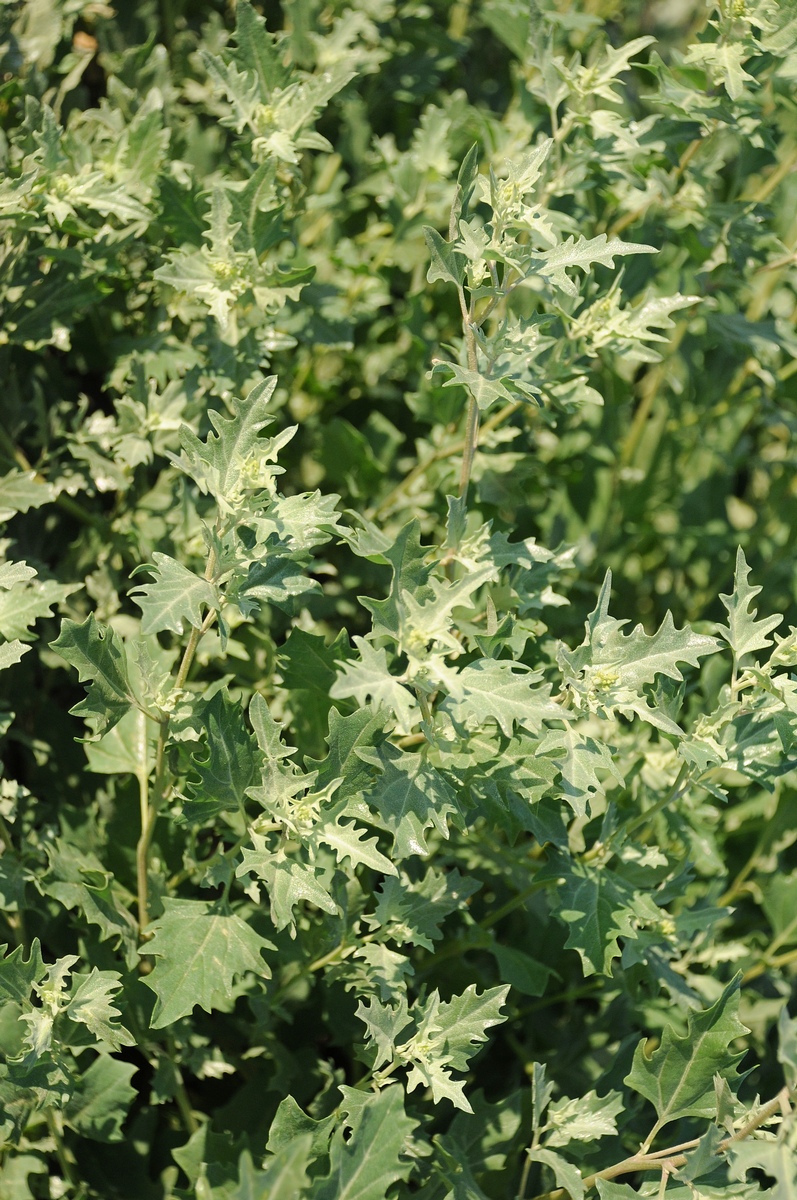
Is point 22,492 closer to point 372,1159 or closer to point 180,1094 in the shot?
point 180,1094

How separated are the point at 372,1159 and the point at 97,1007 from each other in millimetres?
459

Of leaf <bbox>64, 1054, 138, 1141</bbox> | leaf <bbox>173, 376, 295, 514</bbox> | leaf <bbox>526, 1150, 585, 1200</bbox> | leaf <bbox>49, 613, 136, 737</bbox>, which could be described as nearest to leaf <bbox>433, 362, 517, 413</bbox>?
leaf <bbox>173, 376, 295, 514</bbox>

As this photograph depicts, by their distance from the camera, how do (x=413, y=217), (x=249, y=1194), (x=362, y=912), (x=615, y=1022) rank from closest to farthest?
(x=249, y=1194), (x=362, y=912), (x=615, y=1022), (x=413, y=217)

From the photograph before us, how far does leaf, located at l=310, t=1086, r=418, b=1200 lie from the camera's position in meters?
1.36

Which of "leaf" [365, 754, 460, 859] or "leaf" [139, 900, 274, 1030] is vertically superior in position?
"leaf" [365, 754, 460, 859]

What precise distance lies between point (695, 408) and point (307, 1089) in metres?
1.78

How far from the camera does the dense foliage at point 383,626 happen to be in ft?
5.01

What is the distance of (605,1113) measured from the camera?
1641 millimetres

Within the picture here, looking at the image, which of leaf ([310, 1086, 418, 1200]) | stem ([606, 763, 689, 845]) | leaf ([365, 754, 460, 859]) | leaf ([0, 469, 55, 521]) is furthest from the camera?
leaf ([0, 469, 55, 521])

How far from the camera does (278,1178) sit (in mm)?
1233

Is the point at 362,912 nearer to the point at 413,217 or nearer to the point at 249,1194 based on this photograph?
the point at 249,1194

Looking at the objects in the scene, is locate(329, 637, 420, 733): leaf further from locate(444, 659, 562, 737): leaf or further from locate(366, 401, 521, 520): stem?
locate(366, 401, 521, 520): stem

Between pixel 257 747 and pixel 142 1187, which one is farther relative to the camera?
pixel 142 1187

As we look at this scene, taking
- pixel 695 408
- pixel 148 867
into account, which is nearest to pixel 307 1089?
pixel 148 867
